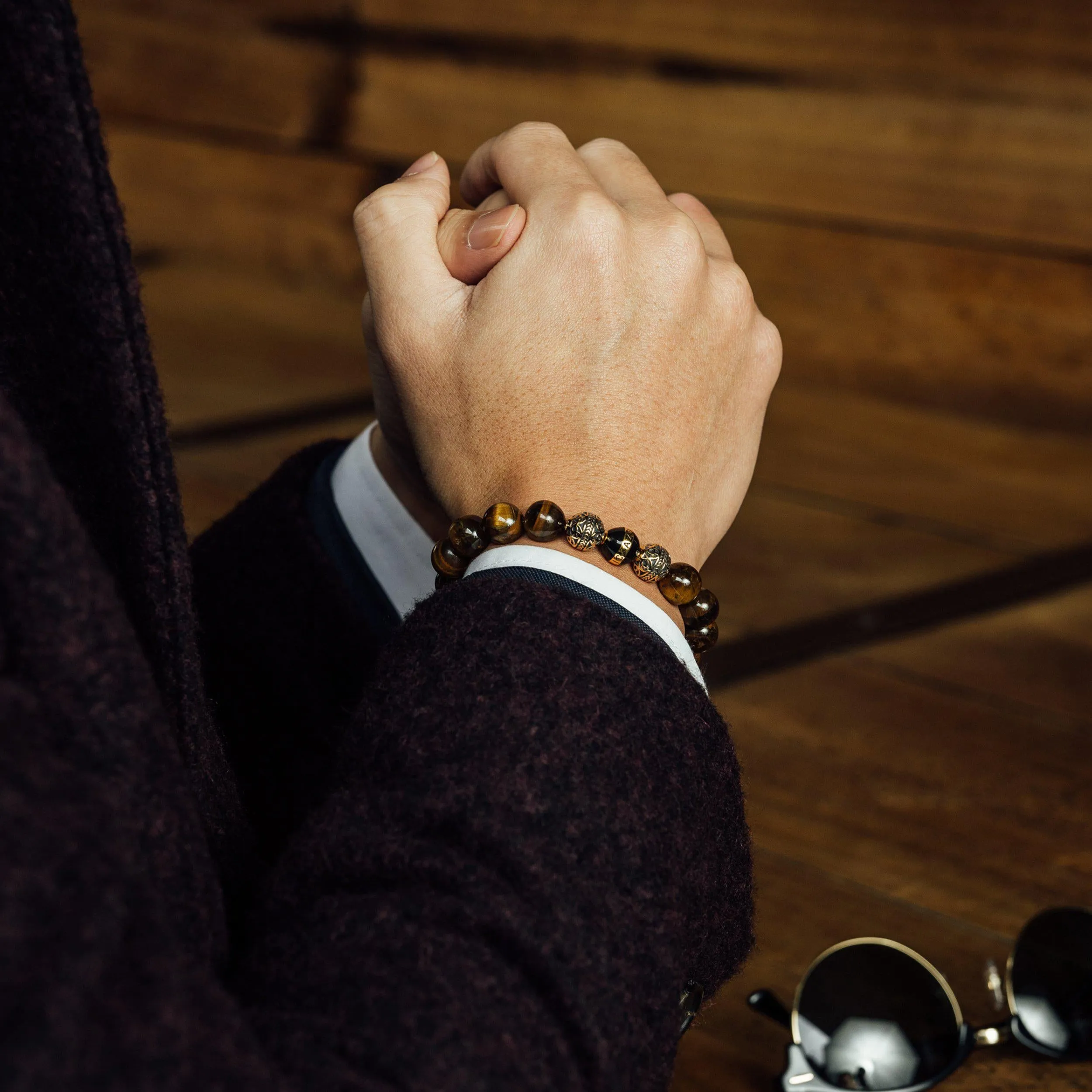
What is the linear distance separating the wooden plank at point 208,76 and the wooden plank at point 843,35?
10.3 inches

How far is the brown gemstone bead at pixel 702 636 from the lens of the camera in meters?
0.48

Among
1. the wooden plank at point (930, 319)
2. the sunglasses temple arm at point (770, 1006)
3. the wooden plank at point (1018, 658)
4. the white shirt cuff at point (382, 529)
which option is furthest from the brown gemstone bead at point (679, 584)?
the wooden plank at point (930, 319)

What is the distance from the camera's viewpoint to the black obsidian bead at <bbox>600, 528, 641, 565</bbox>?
16.6 inches

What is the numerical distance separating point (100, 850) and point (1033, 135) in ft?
5.30

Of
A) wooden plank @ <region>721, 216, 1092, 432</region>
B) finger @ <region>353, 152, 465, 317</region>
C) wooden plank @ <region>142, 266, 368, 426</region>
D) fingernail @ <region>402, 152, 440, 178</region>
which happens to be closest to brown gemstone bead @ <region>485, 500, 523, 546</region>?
finger @ <region>353, 152, 465, 317</region>

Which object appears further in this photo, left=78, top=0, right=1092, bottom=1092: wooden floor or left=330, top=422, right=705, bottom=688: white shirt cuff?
left=78, top=0, right=1092, bottom=1092: wooden floor

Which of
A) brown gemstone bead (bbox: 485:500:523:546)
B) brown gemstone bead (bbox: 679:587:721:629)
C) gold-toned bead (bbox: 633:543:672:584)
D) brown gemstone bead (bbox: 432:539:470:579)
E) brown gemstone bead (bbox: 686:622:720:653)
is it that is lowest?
brown gemstone bead (bbox: 686:622:720:653)

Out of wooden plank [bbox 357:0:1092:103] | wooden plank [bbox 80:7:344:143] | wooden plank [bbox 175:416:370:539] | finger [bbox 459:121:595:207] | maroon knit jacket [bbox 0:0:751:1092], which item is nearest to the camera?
maroon knit jacket [bbox 0:0:751:1092]

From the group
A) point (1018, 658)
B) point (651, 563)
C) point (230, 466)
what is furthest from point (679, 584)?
point (230, 466)

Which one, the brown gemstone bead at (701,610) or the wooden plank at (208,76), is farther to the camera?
the wooden plank at (208,76)

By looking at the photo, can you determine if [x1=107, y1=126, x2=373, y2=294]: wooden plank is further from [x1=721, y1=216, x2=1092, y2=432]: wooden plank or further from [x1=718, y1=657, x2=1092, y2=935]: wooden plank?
[x1=718, y1=657, x2=1092, y2=935]: wooden plank

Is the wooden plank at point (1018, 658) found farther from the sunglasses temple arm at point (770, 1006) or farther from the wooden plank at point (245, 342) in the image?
the wooden plank at point (245, 342)

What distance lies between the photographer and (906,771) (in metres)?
0.82

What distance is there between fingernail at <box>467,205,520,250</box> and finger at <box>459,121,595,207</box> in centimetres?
2
